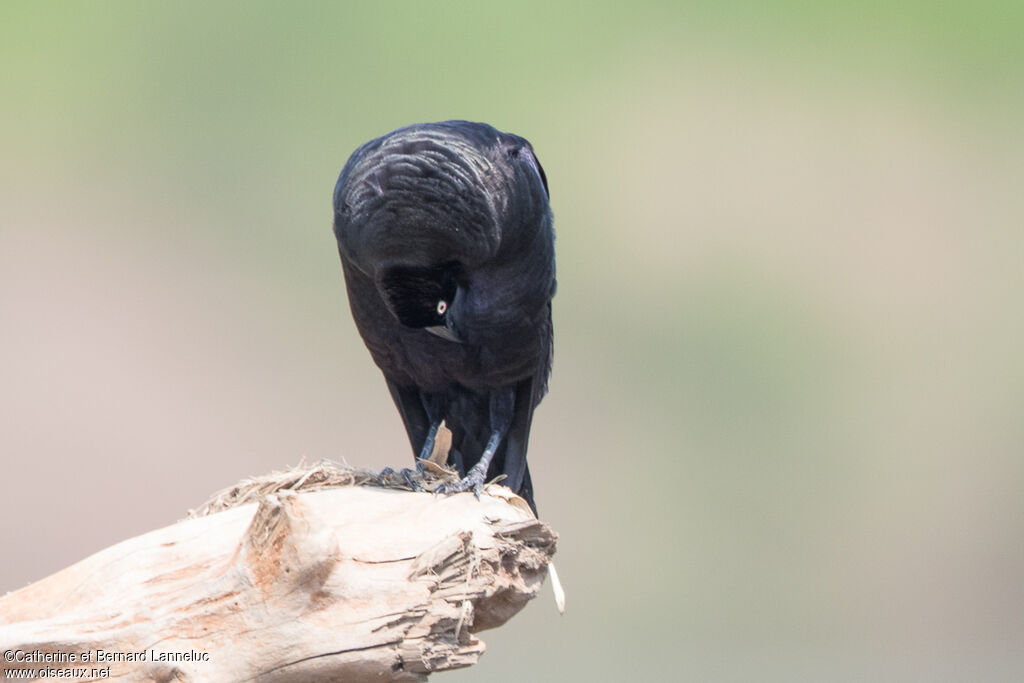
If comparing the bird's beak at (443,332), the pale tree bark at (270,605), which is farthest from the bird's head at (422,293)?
the pale tree bark at (270,605)

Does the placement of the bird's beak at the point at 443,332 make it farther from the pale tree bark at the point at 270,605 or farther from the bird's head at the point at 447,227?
the pale tree bark at the point at 270,605

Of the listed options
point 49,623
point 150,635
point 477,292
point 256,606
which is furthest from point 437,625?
point 477,292

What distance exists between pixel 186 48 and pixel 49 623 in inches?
121

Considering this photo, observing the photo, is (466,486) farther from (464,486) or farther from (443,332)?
(443,332)

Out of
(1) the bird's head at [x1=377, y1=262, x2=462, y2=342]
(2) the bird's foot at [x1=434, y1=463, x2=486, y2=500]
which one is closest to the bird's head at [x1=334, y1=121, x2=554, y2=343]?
(1) the bird's head at [x1=377, y1=262, x2=462, y2=342]

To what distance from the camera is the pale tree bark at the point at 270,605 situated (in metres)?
1.96

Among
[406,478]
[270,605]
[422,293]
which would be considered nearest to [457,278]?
[422,293]

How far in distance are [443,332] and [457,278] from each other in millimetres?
147

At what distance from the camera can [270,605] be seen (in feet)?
6.52

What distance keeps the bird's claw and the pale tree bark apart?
Result: 32 cm

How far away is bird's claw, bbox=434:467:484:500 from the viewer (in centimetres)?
255

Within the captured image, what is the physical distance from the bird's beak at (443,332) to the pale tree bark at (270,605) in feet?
1.98

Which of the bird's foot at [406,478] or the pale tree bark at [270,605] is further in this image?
the bird's foot at [406,478]

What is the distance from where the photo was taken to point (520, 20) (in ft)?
14.8
